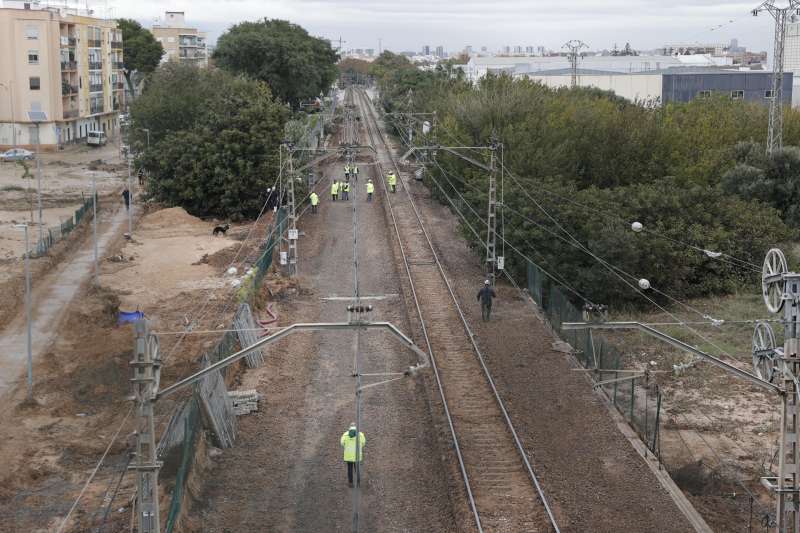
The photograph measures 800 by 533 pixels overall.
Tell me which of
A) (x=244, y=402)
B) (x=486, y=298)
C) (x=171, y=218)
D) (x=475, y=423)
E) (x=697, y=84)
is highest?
(x=697, y=84)

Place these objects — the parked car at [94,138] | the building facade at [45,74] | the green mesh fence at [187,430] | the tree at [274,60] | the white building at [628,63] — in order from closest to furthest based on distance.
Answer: the green mesh fence at [187,430] → the building facade at [45,74] → the tree at [274,60] → the parked car at [94,138] → the white building at [628,63]

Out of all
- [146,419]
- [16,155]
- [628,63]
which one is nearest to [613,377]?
[146,419]

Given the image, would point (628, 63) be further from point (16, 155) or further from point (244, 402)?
point (244, 402)

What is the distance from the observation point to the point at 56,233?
47.0m

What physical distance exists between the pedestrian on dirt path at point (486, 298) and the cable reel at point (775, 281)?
1640 cm

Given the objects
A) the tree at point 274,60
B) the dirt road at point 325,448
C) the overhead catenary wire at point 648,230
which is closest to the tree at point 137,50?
the tree at point 274,60

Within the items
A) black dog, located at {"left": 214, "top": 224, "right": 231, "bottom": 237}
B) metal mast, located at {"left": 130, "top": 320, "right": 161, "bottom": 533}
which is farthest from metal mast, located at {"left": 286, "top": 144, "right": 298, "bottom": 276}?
metal mast, located at {"left": 130, "top": 320, "right": 161, "bottom": 533}

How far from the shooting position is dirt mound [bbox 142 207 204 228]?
48.0 metres

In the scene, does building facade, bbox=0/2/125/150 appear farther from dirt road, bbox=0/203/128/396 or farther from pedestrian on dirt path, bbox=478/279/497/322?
pedestrian on dirt path, bbox=478/279/497/322

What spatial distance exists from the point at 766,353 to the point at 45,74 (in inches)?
2993

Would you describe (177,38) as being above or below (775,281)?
above

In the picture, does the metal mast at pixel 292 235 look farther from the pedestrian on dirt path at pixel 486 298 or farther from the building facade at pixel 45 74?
the building facade at pixel 45 74

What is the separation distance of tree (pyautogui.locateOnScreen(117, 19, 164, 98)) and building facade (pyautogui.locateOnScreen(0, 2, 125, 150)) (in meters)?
23.6

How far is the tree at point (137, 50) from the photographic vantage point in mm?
113688
